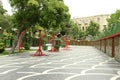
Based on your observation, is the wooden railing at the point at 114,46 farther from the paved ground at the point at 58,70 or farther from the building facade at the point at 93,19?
the building facade at the point at 93,19

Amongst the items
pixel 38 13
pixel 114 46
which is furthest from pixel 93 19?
pixel 114 46

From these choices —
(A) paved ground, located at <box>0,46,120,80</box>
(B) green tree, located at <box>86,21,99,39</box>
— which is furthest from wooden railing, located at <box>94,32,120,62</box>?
(B) green tree, located at <box>86,21,99,39</box>

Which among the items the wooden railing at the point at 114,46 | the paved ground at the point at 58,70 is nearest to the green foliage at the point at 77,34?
the wooden railing at the point at 114,46

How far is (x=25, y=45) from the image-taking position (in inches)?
1800

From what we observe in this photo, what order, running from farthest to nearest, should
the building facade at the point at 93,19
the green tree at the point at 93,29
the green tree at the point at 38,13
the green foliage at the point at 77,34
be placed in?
the building facade at the point at 93,19, the green tree at the point at 93,29, the green foliage at the point at 77,34, the green tree at the point at 38,13

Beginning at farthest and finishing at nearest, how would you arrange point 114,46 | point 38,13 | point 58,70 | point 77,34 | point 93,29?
point 77,34
point 93,29
point 38,13
point 114,46
point 58,70

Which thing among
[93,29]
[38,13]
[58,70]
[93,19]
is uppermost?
[93,19]

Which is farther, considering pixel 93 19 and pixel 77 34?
pixel 93 19

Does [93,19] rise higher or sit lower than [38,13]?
higher

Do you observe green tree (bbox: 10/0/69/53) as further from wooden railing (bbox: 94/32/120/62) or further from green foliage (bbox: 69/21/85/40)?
green foliage (bbox: 69/21/85/40)

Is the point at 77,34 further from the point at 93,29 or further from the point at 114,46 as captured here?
the point at 114,46

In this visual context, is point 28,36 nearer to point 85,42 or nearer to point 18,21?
point 18,21

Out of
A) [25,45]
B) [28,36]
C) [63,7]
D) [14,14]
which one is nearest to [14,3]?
[14,14]

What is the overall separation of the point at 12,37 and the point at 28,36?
193 inches
